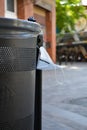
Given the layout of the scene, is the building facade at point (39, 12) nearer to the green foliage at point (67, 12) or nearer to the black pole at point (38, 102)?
the green foliage at point (67, 12)

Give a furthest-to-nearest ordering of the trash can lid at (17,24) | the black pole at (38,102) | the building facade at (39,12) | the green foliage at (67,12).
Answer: the green foliage at (67,12) → the building facade at (39,12) → the black pole at (38,102) → the trash can lid at (17,24)

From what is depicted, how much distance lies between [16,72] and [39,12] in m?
20.5

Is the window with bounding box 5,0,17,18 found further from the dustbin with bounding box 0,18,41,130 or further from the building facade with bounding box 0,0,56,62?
the dustbin with bounding box 0,18,41,130

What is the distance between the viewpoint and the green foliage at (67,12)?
3503 cm

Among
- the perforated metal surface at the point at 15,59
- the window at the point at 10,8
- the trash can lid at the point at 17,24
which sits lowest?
the perforated metal surface at the point at 15,59

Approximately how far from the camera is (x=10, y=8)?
17.7 meters

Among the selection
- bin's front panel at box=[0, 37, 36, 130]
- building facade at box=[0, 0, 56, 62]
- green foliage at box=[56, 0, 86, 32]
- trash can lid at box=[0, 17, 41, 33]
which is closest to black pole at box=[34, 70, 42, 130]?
bin's front panel at box=[0, 37, 36, 130]

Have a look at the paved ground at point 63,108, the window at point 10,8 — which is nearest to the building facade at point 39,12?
the window at point 10,8

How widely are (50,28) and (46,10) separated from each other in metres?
1.22

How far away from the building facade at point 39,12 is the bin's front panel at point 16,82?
12.9m

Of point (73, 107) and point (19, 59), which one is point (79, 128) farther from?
point (19, 59)

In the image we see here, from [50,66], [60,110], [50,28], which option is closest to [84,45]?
[50,28]

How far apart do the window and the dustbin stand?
46.8 feet

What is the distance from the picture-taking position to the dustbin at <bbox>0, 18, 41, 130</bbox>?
261 cm
